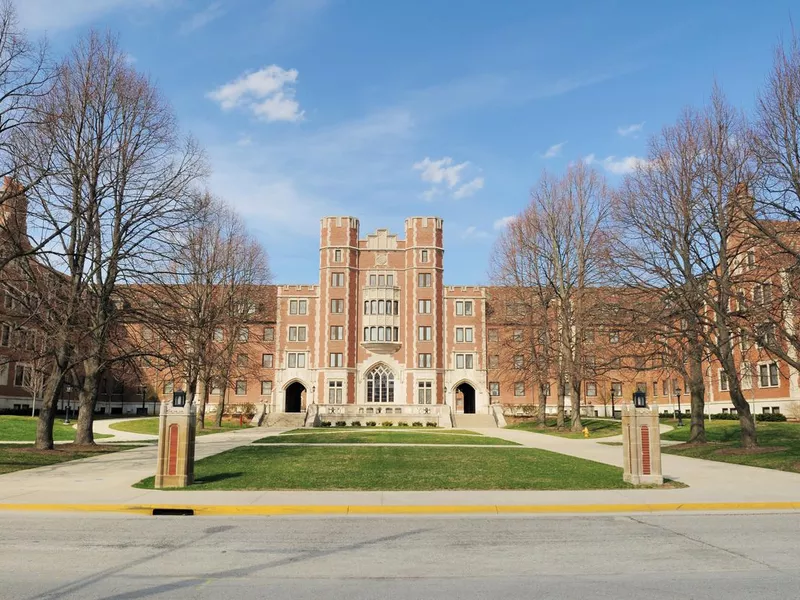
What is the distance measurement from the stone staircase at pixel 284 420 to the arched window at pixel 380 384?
752 cm

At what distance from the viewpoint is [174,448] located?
14.6 meters

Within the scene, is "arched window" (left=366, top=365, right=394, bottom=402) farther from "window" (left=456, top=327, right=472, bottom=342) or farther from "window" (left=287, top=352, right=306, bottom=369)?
"window" (left=456, top=327, right=472, bottom=342)

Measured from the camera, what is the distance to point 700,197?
24.5 m

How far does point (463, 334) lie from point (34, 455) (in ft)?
153

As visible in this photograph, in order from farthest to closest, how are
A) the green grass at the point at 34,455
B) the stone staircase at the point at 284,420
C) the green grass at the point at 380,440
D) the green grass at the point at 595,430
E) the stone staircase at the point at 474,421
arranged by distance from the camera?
the stone staircase at the point at 474,421
the stone staircase at the point at 284,420
the green grass at the point at 595,430
the green grass at the point at 380,440
the green grass at the point at 34,455

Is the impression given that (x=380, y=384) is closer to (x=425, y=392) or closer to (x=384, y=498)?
(x=425, y=392)

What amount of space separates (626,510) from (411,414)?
4622 centimetres

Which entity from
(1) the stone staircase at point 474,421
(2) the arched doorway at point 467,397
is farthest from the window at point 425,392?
(2) the arched doorway at point 467,397

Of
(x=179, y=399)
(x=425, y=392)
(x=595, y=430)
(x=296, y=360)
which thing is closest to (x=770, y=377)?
(x=595, y=430)

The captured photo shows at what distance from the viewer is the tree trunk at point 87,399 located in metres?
24.3

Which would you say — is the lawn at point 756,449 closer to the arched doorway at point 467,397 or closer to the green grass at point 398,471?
the green grass at point 398,471

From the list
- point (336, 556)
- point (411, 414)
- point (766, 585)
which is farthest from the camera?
point (411, 414)

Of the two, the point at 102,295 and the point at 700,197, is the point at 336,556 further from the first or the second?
the point at 700,197

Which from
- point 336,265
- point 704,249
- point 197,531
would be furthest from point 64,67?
point 336,265
